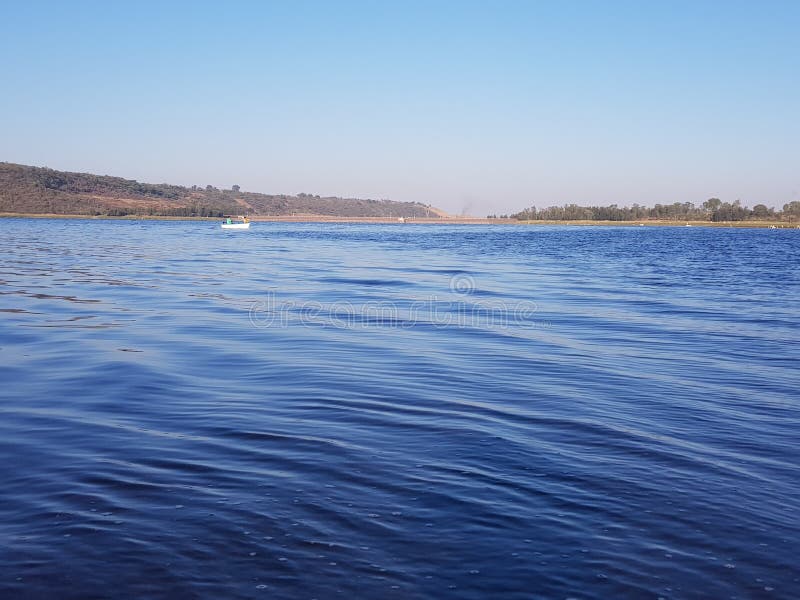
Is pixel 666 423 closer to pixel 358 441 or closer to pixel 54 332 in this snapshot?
pixel 358 441

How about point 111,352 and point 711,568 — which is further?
point 111,352

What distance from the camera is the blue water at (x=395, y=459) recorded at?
17.9 ft

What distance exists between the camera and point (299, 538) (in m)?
5.94

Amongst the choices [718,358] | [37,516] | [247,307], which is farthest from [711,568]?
[247,307]

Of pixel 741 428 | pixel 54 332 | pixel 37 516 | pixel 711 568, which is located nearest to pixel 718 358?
pixel 741 428

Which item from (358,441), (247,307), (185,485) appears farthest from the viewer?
(247,307)

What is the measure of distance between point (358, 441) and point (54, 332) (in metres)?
11.0

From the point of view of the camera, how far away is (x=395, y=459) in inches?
315

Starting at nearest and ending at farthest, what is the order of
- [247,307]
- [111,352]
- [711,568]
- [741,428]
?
1. [711,568]
2. [741,428]
3. [111,352]
4. [247,307]

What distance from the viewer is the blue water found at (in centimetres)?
547

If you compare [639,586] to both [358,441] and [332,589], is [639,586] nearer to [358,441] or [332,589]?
[332,589]

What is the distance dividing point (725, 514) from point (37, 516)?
5.76 m

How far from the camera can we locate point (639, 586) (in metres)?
5.30

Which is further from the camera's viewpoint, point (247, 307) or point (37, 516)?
point (247, 307)
